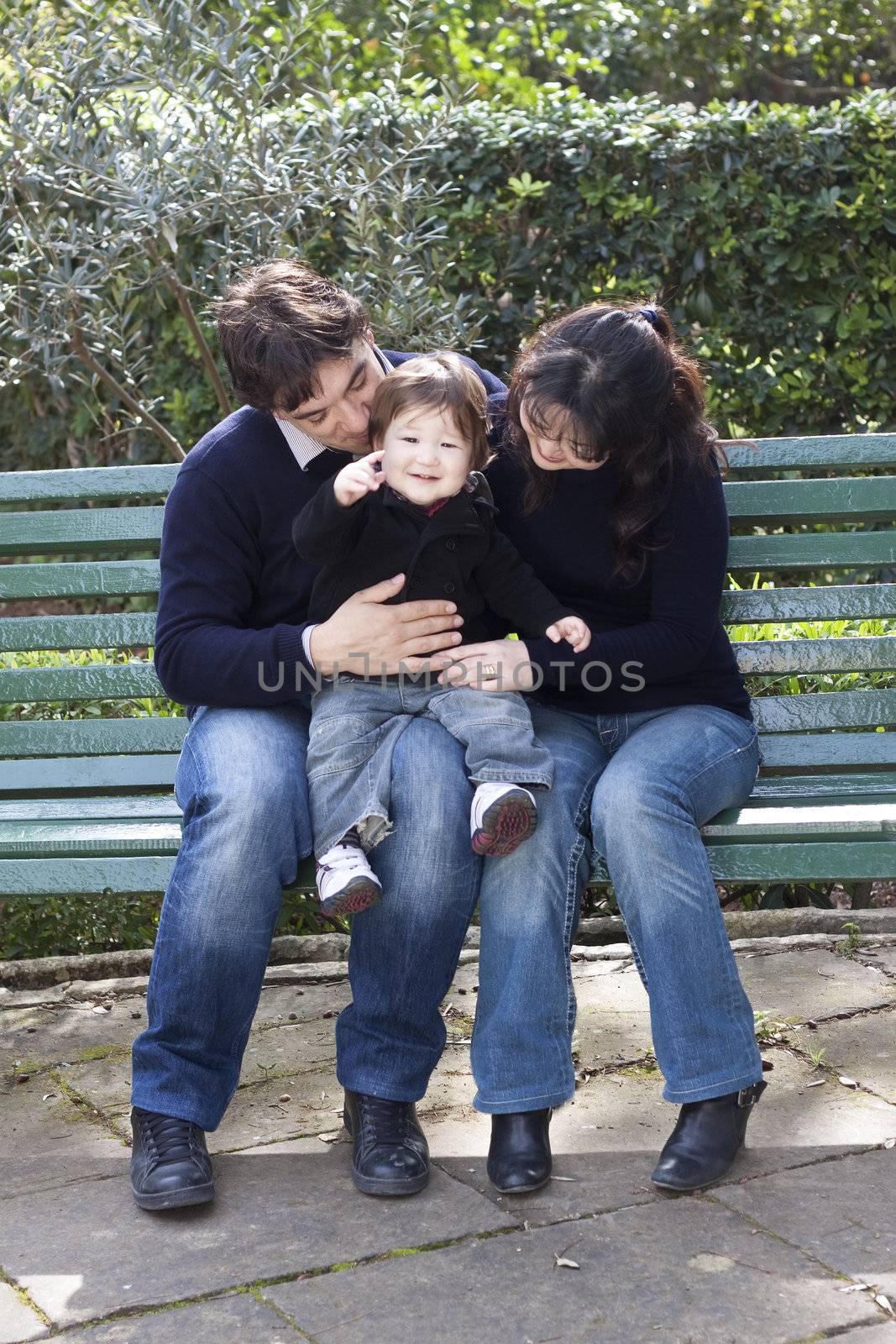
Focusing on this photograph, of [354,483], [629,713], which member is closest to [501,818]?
[629,713]

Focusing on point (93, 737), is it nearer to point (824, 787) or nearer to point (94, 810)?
point (94, 810)

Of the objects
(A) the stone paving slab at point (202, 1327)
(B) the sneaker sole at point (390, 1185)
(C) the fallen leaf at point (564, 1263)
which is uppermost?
(B) the sneaker sole at point (390, 1185)

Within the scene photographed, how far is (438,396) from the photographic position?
2.46 m

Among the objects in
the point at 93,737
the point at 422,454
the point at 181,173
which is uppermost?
the point at 181,173

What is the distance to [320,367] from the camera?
8.40ft

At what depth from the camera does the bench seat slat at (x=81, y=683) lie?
3.00 m

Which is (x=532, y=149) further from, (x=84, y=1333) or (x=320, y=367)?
(x=84, y=1333)

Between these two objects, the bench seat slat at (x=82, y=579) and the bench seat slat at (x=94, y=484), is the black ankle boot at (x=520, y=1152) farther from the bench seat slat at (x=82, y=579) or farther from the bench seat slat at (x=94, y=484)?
the bench seat slat at (x=94, y=484)

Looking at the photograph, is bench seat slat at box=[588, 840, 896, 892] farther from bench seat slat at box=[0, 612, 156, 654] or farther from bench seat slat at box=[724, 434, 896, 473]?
bench seat slat at box=[0, 612, 156, 654]

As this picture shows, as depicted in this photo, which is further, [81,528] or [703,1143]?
[81,528]

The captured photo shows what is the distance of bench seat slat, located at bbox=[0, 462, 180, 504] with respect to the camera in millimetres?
3039

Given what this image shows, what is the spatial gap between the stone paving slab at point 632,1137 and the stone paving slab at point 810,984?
1.00ft

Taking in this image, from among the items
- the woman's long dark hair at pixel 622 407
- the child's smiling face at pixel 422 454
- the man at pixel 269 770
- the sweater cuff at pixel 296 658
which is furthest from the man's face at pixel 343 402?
the sweater cuff at pixel 296 658

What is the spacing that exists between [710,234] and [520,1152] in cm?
337
